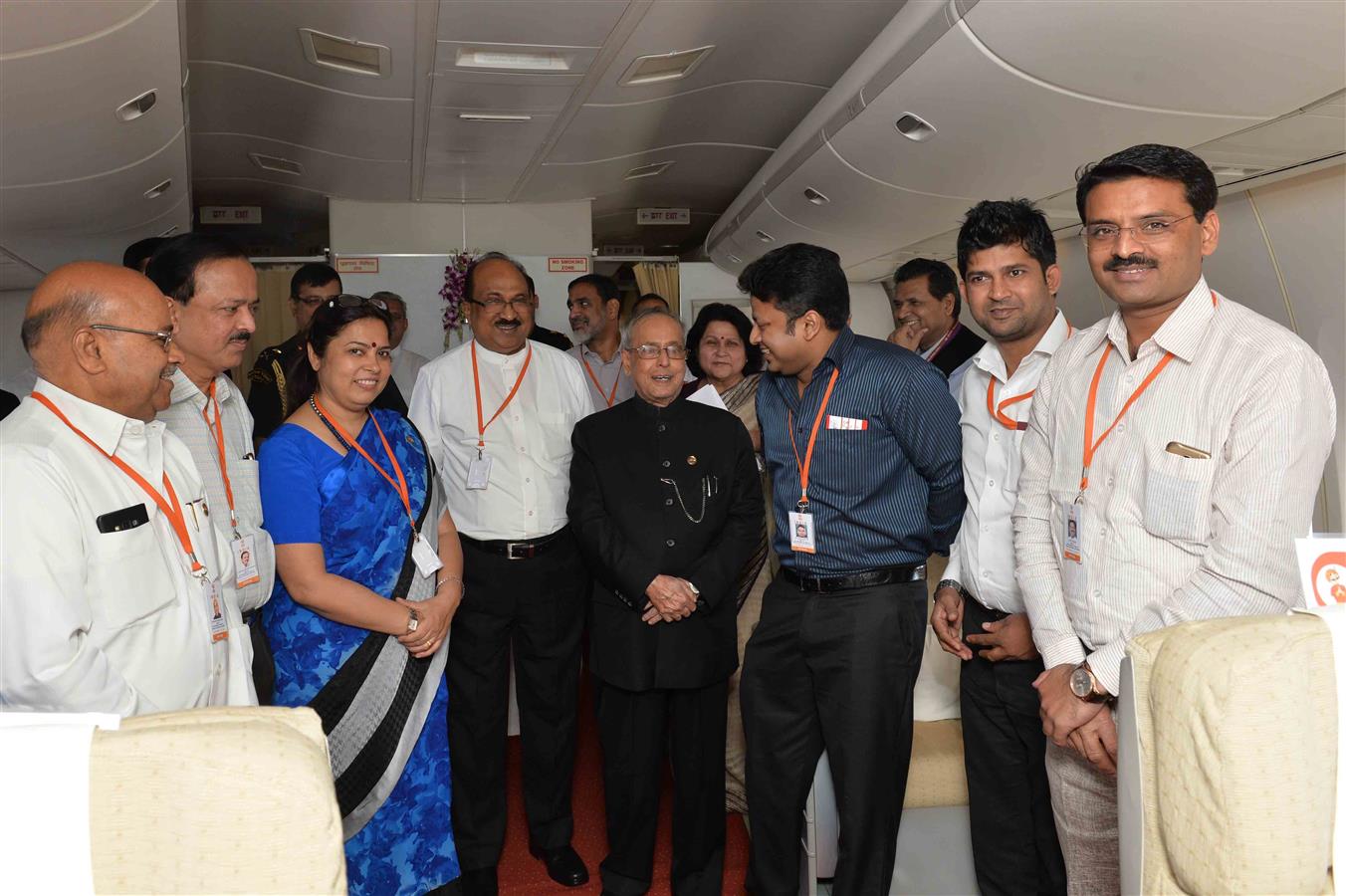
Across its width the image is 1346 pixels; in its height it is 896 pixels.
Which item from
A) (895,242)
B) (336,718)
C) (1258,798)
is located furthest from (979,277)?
(895,242)

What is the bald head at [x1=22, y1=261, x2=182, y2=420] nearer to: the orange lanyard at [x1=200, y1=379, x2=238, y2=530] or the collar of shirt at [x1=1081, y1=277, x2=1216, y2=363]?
the orange lanyard at [x1=200, y1=379, x2=238, y2=530]

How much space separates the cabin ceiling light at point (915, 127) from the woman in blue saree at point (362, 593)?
2212 mm

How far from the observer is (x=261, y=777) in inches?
47.8

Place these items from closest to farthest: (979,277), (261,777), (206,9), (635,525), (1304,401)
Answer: (261,777) → (1304,401) → (979,277) → (635,525) → (206,9)

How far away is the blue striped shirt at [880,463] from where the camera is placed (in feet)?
9.77

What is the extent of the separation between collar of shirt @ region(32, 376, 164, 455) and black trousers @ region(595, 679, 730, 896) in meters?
1.78

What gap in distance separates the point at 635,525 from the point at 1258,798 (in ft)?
7.09

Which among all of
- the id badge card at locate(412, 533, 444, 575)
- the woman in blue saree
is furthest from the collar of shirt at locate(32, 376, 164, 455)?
the id badge card at locate(412, 533, 444, 575)

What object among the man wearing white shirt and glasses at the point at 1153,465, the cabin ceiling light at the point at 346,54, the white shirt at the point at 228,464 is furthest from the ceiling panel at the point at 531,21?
the man wearing white shirt and glasses at the point at 1153,465

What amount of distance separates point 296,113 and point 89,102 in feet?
8.82

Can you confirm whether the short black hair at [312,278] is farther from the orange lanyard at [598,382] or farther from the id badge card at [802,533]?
the id badge card at [802,533]

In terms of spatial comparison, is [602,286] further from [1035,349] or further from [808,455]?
[1035,349]

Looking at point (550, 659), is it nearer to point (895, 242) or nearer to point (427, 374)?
point (427, 374)

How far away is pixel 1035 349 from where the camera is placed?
2.85 metres
